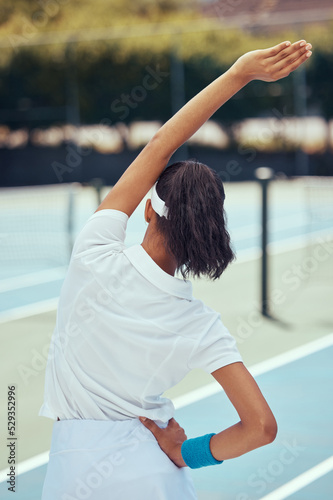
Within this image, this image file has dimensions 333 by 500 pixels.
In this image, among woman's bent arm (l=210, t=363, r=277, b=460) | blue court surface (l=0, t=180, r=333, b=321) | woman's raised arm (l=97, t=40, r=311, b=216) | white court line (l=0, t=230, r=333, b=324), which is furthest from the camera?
blue court surface (l=0, t=180, r=333, b=321)

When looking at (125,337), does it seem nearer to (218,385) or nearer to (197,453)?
(197,453)

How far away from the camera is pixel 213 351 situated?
5.59 feet

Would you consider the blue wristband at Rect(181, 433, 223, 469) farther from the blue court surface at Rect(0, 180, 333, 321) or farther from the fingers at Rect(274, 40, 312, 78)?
the blue court surface at Rect(0, 180, 333, 321)

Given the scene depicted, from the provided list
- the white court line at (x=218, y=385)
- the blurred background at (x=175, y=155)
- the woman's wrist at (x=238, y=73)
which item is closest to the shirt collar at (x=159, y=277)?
the woman's wrist at (x=238, y=73)

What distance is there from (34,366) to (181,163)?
4.14 m

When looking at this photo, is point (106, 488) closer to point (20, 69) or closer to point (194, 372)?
point (194, 372)

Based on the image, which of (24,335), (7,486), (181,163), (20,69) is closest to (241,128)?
(20,69)

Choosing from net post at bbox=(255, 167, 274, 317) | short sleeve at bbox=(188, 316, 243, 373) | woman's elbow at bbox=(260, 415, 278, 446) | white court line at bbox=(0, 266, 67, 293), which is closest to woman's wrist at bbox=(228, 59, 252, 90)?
short sleeve at bbox=(188, 316, 243, 373)

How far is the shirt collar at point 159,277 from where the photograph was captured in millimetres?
1757

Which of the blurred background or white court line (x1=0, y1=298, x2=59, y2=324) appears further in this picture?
white court line (x1=0, y1=298, x2=59, y2=324)

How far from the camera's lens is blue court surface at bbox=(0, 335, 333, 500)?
362cm

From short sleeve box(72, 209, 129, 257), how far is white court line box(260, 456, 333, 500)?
204cm

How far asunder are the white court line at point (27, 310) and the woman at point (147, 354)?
5422mm

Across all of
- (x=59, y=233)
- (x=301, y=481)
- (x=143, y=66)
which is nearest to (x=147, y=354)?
(x=301, y=481)
